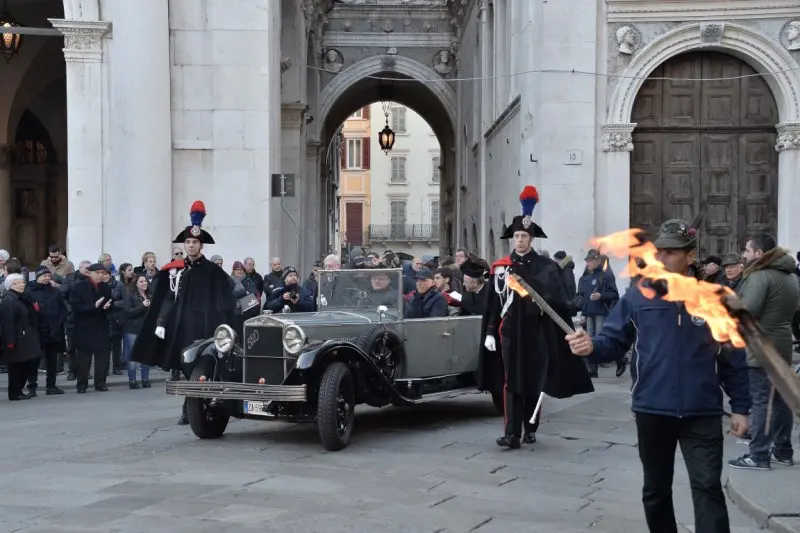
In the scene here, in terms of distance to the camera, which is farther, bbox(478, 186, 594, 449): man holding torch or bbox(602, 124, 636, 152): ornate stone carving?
bbox(602, 124, 636, 152): ornate stone carving

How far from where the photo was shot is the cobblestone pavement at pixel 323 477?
21.1ft

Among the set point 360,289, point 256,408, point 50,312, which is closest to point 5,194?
point 50,312

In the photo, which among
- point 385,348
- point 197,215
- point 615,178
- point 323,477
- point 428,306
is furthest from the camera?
point 615,178

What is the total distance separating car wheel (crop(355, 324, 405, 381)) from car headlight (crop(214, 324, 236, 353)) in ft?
3.81

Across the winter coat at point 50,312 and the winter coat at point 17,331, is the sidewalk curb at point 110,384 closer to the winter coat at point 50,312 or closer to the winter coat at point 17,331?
the winter coat at point 50,312

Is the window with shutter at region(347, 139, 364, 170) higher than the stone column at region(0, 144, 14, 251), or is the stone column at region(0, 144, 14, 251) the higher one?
the window with shutter at region(347, 139, 364, 170)

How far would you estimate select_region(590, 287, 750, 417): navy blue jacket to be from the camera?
4965 mm

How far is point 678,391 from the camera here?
4.96 meters

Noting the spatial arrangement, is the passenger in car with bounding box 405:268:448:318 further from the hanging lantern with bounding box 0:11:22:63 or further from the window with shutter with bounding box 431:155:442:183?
the window with shutter with bounding box 431:155:442:183

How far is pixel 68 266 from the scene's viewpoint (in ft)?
53.9

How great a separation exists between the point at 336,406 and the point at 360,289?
202cm

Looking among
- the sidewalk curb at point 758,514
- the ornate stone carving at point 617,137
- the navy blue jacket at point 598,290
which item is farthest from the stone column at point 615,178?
the sidewalk curb at point 758,514

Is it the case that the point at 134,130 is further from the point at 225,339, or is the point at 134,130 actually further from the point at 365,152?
the point at 365,152

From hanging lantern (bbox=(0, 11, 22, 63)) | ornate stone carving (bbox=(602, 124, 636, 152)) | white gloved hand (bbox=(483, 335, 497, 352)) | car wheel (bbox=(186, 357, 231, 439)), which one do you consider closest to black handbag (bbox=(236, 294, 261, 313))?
car wheel (bbox=(186, 357, 231, 439))
